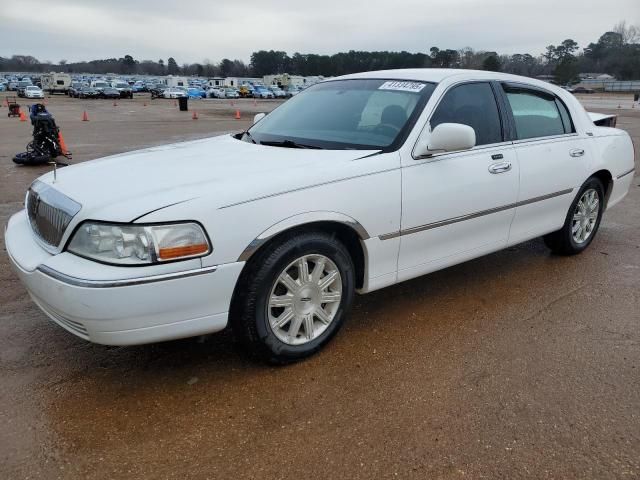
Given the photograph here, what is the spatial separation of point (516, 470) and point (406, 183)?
5.62 ft

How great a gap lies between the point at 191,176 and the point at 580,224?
3829mm

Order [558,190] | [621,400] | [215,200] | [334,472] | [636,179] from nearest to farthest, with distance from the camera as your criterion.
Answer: [334,472] → [215,200] → [621,400] → [558,190] → [636,179]

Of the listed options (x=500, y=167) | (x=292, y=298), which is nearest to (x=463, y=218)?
(x=500, y=167)

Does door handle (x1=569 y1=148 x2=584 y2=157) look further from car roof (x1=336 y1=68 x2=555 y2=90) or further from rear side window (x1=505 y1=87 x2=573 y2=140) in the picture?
car roof (x1=336 y1=68 x2=555 y2=90)

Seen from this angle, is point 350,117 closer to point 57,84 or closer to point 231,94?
point 231,94

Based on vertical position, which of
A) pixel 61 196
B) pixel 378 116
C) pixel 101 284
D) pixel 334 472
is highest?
pixel 378 116

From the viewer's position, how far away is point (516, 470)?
2.32 metres

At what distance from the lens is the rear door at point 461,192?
3436 mm

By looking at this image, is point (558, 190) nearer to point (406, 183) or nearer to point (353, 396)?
point (406, 183)

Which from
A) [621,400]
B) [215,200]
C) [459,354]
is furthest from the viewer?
[459,354]

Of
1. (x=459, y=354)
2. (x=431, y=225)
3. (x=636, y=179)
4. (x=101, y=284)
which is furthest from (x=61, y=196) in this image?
(x=636, y=179)

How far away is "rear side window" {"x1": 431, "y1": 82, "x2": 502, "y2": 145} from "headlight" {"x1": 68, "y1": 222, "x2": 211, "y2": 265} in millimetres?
1881

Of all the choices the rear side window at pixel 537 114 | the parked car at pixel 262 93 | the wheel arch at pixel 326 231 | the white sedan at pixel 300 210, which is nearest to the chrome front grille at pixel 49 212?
the white sedan at pixel 300 210

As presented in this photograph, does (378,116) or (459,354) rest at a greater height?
(378,116)
